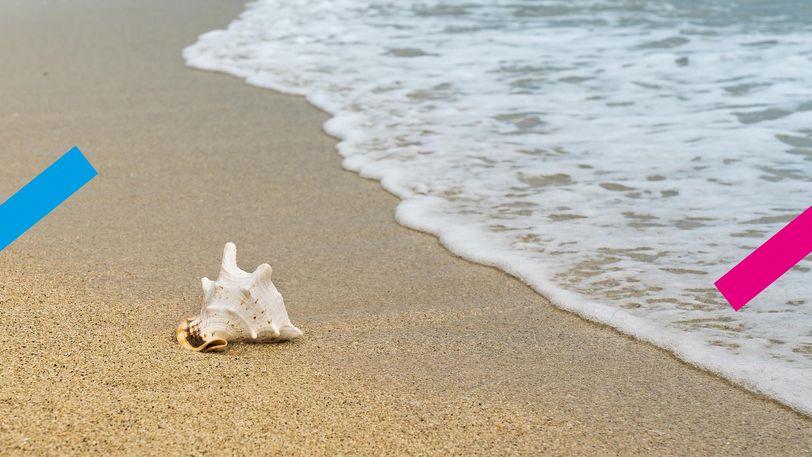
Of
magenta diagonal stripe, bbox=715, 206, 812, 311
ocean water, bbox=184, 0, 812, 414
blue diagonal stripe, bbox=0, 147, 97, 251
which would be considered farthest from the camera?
ocean water, bbox=184, 0, 812, 414

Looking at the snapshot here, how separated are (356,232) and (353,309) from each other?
0.72 meters

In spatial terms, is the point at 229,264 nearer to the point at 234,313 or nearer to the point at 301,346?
the point at 234,313

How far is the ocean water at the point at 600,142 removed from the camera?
280 centimetres

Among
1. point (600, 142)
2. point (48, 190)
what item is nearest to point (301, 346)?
point (48, 190)

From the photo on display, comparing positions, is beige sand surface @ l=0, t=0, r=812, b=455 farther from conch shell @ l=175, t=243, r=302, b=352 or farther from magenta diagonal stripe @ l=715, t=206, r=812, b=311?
magenta diagonal stripe @ l=715, t=206, r=812, b=311

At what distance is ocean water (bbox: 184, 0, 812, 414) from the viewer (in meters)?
2.80

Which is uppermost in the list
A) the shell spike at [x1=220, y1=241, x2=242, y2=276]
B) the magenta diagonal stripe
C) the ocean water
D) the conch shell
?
the magenta diagonal stripe

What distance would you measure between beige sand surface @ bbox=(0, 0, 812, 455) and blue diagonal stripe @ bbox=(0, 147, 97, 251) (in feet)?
2.08

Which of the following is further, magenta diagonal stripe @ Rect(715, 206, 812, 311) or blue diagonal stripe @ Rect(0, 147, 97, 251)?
magenta diagonal stripe @ Rect(715, 206, 812, 311)

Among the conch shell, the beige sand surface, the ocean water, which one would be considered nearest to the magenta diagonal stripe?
the beige sand surface

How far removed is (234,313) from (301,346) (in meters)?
0.21

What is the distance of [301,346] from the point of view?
246 cm

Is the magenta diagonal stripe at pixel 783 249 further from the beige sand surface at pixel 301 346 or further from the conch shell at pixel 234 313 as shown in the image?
the conch shell at pixel 234 313

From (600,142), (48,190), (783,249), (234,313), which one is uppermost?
(48,190)
